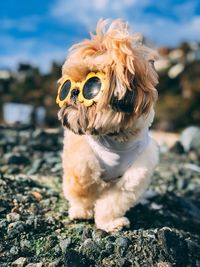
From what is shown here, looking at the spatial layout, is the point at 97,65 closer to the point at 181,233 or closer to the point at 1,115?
the point at 181,233

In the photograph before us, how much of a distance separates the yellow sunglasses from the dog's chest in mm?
619

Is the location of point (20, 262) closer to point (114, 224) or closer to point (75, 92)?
point (114, 224)

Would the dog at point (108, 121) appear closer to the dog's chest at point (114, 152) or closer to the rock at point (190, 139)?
the dog's chest at point (114, 152)

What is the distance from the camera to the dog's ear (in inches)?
192

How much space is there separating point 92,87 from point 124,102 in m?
0.33

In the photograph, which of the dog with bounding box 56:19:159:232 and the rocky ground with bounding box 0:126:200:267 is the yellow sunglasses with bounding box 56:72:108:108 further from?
the rocky ground with bounding box 0:126:200:267

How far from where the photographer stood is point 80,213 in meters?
6.09

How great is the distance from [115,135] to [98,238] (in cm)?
107

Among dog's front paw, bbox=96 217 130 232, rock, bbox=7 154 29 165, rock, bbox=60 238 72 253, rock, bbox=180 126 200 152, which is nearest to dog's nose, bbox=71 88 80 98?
rock, bbox=60 238 72 253

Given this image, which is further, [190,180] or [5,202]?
[190,180]

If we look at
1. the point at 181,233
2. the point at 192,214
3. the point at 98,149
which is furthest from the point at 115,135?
the point at 192,214

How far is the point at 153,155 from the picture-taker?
19.4 ft

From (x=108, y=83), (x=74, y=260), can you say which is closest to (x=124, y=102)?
(x=108, y=83)

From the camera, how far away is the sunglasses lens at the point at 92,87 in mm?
4945
